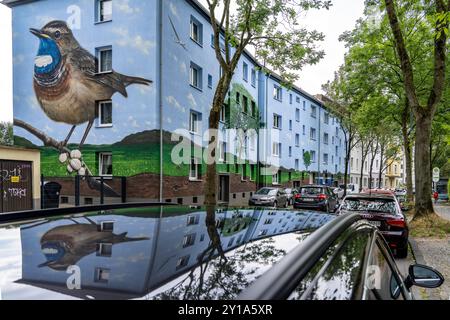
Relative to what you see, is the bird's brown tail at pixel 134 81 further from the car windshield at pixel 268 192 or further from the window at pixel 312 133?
the window at pixel 312 133

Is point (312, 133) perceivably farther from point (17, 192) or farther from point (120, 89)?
point (17, 192)

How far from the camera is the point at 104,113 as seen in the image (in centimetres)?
1823

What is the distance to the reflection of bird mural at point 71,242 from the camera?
1411mm

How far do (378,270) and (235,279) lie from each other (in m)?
1.02

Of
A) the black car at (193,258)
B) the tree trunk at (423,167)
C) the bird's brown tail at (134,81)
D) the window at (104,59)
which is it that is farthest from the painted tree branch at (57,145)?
the black car at (193,258)

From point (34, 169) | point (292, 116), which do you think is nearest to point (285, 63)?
point (34, 169)

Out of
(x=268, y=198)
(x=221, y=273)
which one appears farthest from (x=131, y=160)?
(x=221, y=273)

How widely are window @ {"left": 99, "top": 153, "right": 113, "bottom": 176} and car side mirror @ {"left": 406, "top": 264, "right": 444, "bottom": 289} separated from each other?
1733 cm

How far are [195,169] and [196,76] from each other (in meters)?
6.06

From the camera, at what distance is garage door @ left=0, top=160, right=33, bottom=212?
1324 centimetres

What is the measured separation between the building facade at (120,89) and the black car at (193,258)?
14.8m

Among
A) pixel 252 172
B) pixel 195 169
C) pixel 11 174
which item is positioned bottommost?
pixel 252 172

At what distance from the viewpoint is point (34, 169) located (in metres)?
14.4

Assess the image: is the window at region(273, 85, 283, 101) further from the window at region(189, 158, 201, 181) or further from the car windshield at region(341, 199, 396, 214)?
the car windshield at region(341, 199, 396, 214)
